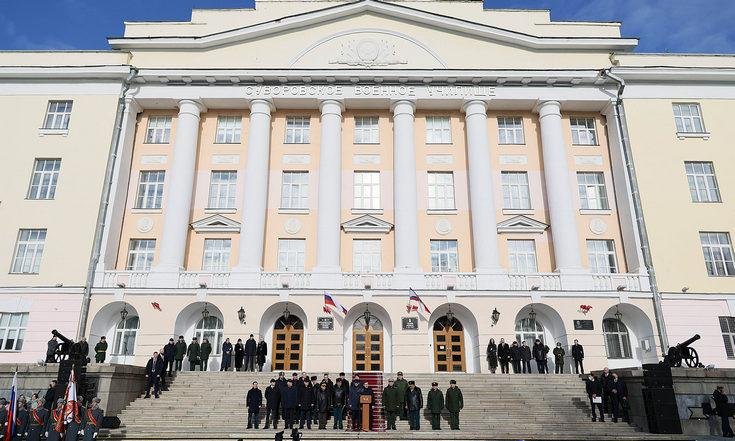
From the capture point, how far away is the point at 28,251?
81.9ft

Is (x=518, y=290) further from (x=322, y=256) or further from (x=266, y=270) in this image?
(x=266, y=270)

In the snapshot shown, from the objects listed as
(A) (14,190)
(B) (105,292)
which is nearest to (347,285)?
(B) (105,292)

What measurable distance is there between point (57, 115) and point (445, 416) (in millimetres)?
24042

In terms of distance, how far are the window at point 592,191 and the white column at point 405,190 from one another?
8.72 m

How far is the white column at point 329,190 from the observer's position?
25.6m

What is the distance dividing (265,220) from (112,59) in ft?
39.5

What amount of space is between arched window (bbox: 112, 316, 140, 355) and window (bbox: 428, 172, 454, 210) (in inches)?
606

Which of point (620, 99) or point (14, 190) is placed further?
point (620, 99)

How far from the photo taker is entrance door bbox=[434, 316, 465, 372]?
24719mm

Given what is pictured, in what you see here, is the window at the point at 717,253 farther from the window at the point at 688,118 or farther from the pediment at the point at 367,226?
the pediment at the point at 367,226

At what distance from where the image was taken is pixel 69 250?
81.3ft

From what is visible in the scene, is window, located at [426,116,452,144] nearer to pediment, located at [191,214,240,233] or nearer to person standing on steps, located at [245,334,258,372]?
pediment, located at [191,214,240,233]

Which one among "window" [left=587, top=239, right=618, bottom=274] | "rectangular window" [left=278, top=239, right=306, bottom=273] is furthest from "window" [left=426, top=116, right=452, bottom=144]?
"window" [left=587, top=239, right=618, bottom=274]

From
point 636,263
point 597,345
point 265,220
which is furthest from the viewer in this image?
point 265,220
